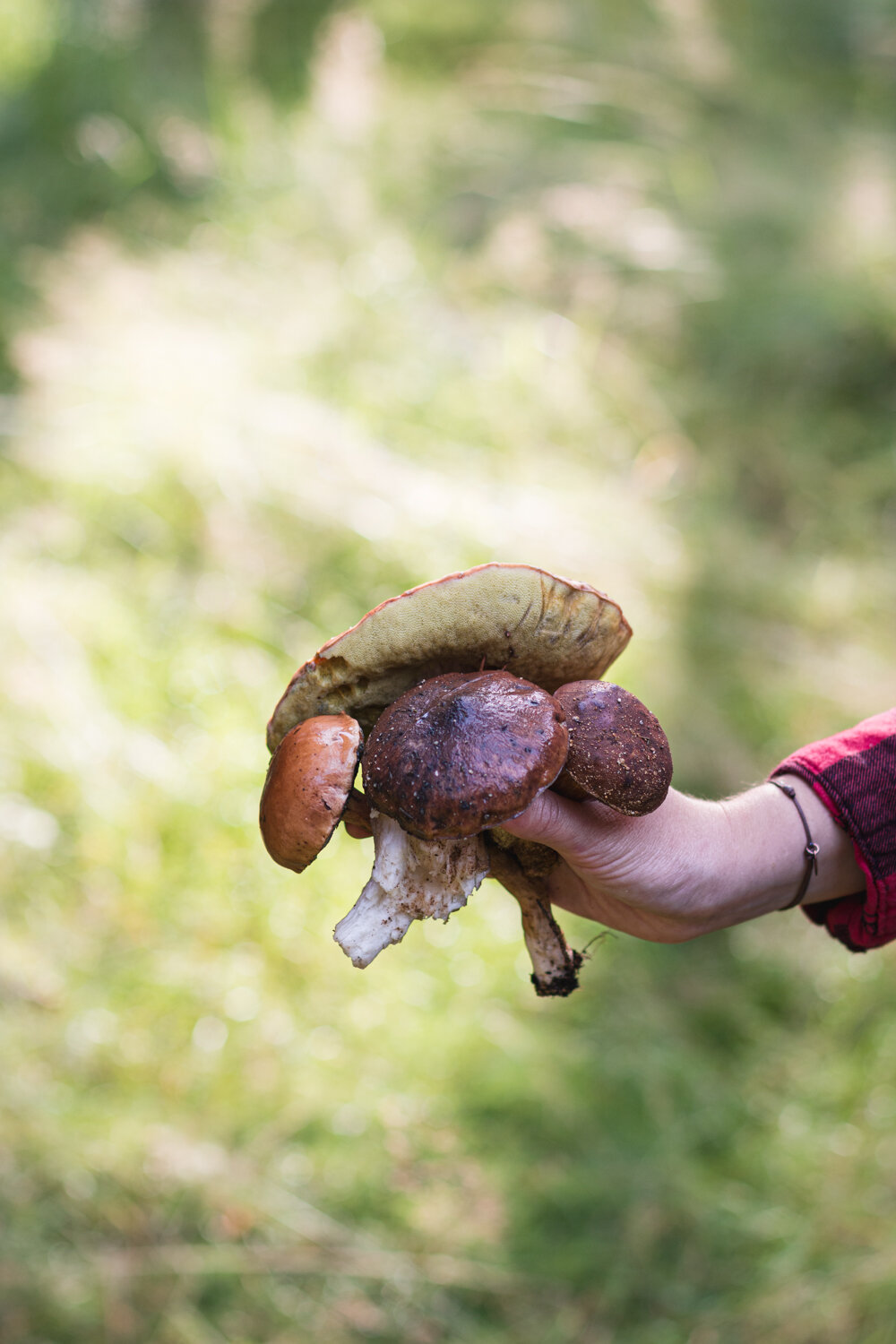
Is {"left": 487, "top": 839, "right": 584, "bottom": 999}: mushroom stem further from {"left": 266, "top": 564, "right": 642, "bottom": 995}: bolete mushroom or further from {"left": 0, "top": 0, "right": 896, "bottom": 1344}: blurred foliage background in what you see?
{"left": 0, "top": 0, "right": 896, "bottom": 1344}: blurred foliage background

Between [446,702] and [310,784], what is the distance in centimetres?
20

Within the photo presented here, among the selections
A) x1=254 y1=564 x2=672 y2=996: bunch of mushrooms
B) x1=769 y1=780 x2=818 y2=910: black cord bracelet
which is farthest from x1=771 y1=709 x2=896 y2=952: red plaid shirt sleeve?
x1=254 y1=564 x2=672 y2=996: bunch of mushrooms

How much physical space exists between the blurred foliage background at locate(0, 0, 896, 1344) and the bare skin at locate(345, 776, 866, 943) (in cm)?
147

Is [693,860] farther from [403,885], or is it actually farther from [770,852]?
[403,885]

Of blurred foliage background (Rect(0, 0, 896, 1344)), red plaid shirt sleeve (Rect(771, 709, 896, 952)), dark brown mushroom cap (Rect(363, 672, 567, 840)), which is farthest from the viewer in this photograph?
blurred foliage background (Rect(0, 0, 896, 1344))

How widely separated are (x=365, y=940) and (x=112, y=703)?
2.15m

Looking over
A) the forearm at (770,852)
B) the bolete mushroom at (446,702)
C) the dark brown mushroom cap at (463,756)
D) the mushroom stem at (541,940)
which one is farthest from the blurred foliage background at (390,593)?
the dark brown mushroom cap at (463,756)

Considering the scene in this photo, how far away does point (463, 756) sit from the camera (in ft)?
3.37

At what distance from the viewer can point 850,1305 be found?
230 centimetres

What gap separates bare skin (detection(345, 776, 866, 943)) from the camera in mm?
1272

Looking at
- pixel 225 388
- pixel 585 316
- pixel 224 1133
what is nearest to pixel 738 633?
pixel 585 316

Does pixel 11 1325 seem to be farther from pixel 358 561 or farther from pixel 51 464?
pixel 51 464

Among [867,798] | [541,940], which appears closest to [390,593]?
[541,940]

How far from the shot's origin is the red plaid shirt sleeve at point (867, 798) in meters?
1.36
